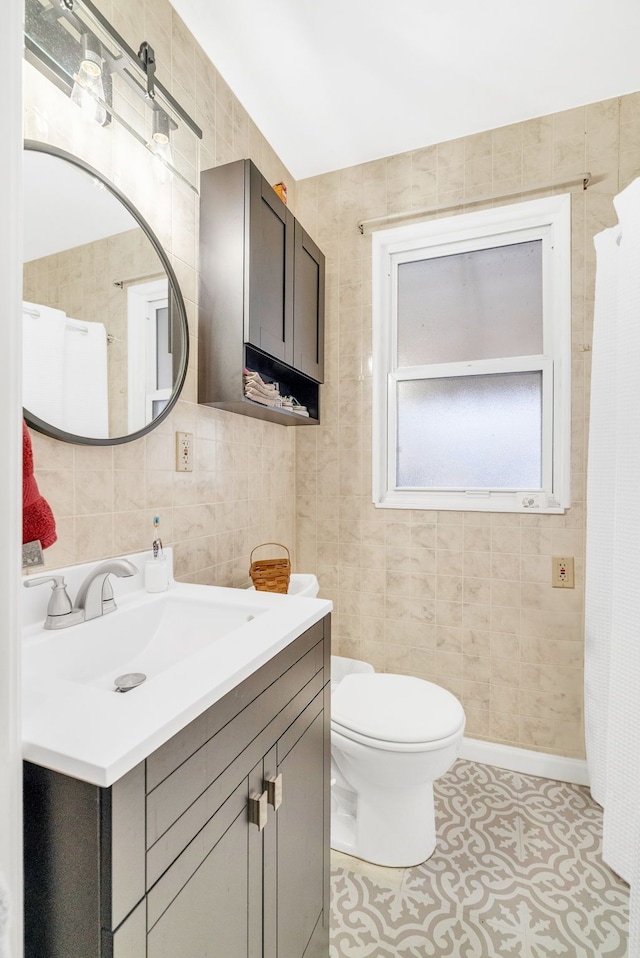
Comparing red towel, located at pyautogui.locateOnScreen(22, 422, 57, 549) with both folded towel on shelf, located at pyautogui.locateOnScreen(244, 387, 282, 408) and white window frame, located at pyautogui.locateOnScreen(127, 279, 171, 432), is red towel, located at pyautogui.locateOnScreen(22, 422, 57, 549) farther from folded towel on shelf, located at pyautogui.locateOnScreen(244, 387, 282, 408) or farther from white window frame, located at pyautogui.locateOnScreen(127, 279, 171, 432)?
folded towel on shelf, located at pyautogui.locateOnScreen(244, 387, 282, 408)

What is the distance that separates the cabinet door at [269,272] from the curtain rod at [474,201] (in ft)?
1.66

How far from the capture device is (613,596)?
1344 millimetres

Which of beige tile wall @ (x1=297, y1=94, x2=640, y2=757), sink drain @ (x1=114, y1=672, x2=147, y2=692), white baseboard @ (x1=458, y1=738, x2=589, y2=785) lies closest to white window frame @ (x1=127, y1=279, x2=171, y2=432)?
sink drain @ (x1=114, y1=672, x2=147, y2=692)

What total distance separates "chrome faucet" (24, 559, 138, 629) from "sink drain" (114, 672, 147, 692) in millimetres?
147

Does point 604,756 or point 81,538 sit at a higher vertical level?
point 81,538

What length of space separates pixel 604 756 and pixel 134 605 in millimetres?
1523

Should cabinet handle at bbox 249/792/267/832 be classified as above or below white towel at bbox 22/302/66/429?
below

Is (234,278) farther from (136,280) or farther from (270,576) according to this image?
(270,576)

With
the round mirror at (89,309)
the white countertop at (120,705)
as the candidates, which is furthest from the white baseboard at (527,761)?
the round mirror at (89,309)

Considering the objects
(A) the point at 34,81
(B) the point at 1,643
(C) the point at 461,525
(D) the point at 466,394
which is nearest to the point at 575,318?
(D) the point at 466,394

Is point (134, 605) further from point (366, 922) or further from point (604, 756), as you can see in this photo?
point (604, 756)

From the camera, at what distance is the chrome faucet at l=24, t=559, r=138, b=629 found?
3.08ft

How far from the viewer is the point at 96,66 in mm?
1031

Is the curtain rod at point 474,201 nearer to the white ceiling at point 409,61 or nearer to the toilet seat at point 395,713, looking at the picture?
the white ceiling at point 409,61
